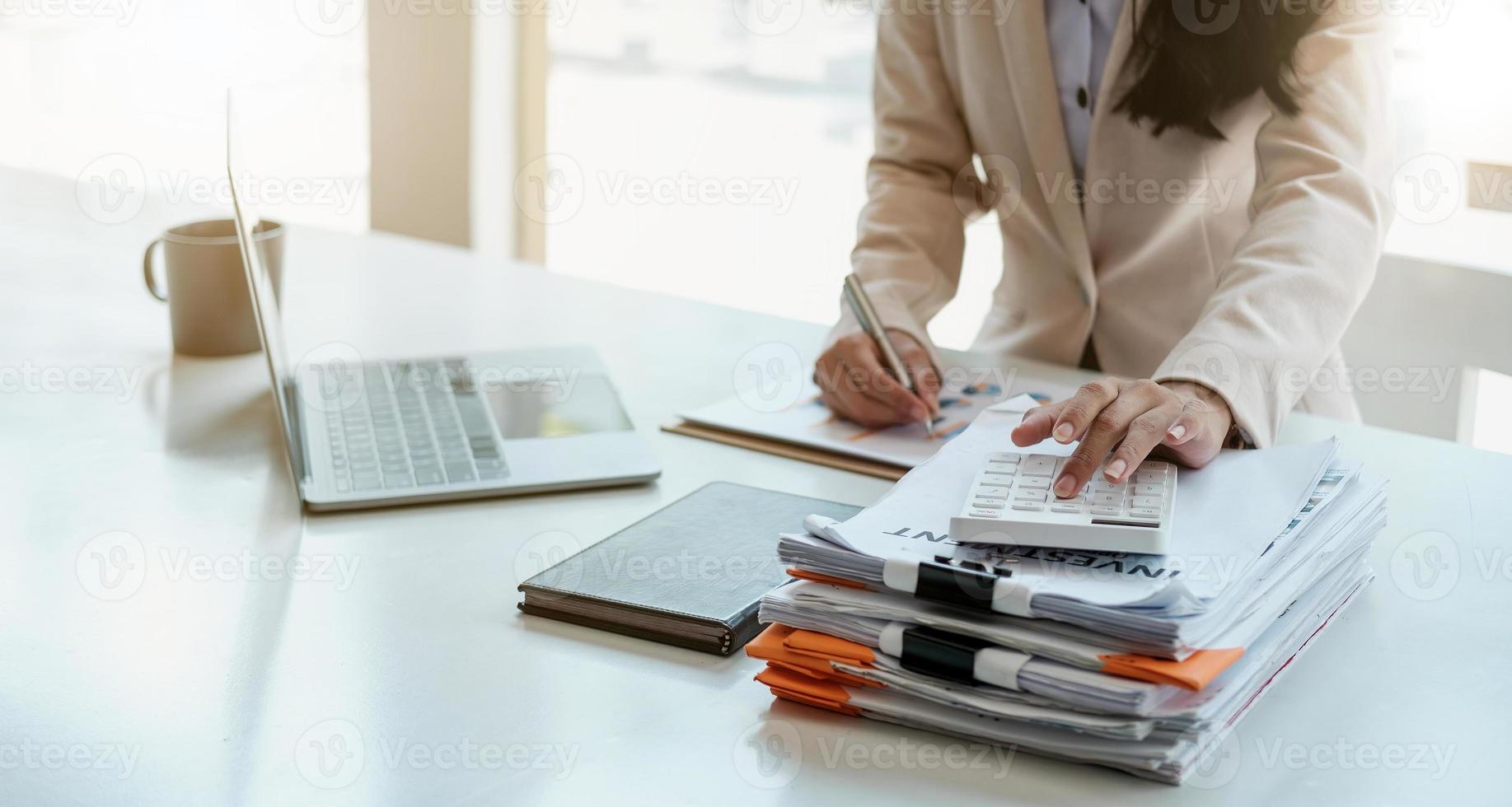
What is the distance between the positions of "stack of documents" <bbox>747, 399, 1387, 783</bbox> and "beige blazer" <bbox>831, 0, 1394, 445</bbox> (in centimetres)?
36

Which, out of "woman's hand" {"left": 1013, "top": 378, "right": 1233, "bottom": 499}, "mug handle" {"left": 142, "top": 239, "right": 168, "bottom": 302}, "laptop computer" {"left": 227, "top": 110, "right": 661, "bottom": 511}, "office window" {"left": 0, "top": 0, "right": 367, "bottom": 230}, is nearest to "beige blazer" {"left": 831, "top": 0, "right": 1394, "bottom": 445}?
"woman's hand" {"left": 1013, "top": 378, "right": 1233, "bottom": 499}

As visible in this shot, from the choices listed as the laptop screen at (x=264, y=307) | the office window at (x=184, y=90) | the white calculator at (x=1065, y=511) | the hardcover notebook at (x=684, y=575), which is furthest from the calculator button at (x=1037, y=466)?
the office window at (x=184, y=90)

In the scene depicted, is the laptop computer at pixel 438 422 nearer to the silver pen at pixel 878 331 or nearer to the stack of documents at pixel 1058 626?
the silver pen at pixel 878 331

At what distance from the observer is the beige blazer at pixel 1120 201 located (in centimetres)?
116

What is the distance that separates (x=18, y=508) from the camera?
0.99 m

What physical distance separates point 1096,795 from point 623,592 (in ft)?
1.05

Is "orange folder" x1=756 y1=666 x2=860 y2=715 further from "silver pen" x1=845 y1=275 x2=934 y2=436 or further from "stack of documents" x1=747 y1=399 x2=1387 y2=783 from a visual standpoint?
"silver pen" x1=845 y1=275 x2=934 y2=436

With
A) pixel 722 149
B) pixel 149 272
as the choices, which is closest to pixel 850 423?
pixel 149 272

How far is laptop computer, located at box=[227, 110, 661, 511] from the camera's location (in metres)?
1.04

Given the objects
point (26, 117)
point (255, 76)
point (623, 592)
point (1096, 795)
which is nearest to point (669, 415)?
point (623, 592)

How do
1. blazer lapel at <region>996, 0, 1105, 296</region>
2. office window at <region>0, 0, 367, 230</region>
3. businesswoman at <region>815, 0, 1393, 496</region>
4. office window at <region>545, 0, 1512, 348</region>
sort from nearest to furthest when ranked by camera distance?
businesswoman at <region>815, 0, 1393, 496</region> → blazer lapel at <region>996, 0, 1105, 296</region> → office window at <region>545, 0, 1512, 348</region> → office window at <region>0, 0, 367, 230</region>

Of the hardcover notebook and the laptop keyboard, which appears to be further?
the laptop keyboard

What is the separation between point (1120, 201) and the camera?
4.78ft

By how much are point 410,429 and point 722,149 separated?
248 cm
